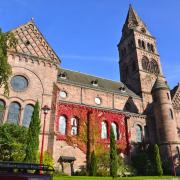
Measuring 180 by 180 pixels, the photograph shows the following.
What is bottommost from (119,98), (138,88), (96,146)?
(96,146)

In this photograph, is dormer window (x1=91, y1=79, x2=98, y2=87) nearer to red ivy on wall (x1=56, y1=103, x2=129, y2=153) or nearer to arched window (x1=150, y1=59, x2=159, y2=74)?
red ivy on wall (x1=56, y1=103, x2=129, y2=153)

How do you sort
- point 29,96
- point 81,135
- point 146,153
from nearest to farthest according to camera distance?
1. point 29,96
2. point 81,135
3. point 146,153

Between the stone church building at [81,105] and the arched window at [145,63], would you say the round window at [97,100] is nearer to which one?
the stone church building at [81,105]

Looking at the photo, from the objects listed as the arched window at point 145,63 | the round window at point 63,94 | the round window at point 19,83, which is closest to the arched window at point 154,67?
the arched window at point 145,63

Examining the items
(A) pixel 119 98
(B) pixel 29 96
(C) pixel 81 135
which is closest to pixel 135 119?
(A) pixel 119 98

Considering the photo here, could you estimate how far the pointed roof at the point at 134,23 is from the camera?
60734 mm

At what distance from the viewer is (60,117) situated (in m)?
35.4

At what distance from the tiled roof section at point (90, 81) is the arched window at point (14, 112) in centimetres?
1103

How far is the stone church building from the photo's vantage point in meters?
32.1

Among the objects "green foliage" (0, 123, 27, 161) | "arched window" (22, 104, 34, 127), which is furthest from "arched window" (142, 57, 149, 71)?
"green foliage" (0, 123, 27, 161)

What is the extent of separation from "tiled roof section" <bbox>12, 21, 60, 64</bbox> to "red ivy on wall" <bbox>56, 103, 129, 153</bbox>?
8.03m

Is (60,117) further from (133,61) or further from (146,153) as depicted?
(133,61)

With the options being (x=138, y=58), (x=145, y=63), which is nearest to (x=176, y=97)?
(x=145, y=63)

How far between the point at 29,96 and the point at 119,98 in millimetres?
19766
